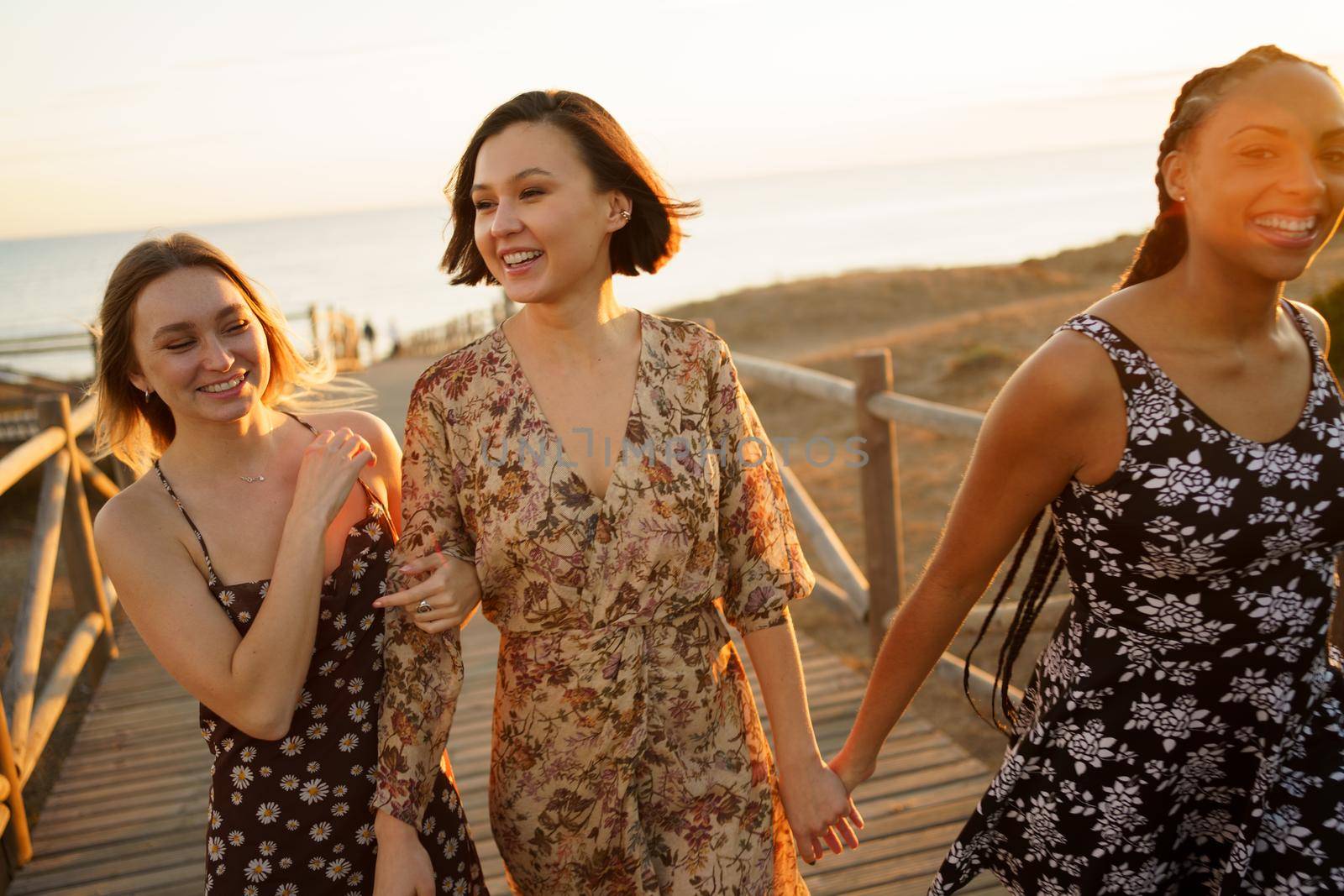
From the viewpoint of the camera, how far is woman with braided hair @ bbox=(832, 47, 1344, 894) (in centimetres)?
159

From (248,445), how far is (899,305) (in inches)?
805

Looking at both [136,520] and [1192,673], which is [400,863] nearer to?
[136,520]

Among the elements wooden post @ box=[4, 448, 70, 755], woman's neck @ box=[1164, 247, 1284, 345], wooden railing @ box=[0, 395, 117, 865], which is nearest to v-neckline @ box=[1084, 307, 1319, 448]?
woman's neck @ box=[1164, 247, 1284, 345]

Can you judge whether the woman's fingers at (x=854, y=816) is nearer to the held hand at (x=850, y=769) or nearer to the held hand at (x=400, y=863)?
the held hand at (x=850, y=769)

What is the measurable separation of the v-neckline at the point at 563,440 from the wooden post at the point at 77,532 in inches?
149

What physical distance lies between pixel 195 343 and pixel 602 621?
2.89ft

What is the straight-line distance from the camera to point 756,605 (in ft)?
6.95

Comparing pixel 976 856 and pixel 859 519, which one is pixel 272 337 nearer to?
pixel 976 856

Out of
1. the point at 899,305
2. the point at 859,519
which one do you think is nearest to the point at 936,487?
the point at 859,519

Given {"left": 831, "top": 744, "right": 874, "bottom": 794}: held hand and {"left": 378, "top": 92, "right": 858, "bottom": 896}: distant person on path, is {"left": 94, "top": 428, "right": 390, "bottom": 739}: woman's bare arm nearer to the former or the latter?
{"left": 378, "top": 92, "right": 858, "bottom": 896}: distant person on path

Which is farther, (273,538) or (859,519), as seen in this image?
(859,519)

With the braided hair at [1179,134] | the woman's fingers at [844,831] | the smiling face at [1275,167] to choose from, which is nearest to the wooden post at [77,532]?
the woman's fingers at [844,831]

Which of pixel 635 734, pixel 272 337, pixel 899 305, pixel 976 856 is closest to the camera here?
pixel 976 856

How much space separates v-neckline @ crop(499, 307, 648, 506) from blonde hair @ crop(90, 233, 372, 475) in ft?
1.59
